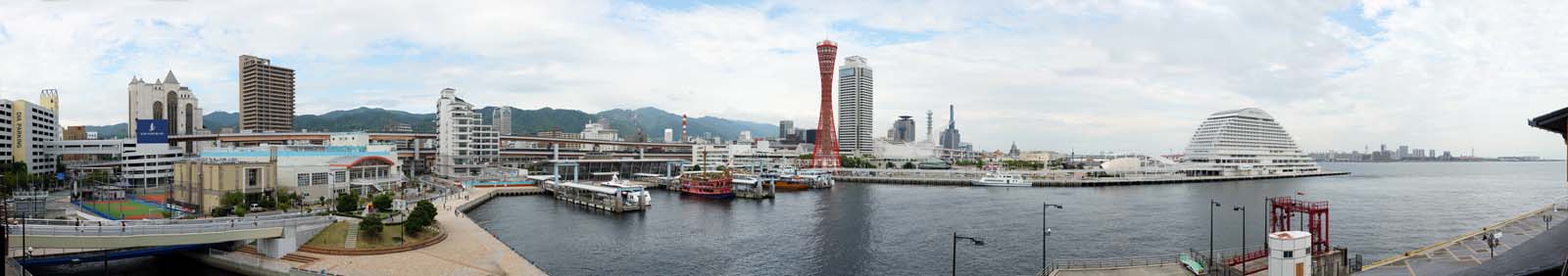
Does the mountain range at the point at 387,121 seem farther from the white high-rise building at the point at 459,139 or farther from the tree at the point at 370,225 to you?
the tree at the point at 370,225

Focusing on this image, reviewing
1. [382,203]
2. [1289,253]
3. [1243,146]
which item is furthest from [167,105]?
[1243,146]

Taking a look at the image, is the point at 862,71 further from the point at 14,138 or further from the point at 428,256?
the point at 428,256

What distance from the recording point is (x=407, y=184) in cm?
3581

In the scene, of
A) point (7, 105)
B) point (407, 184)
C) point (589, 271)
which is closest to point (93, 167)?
point (7, 105)

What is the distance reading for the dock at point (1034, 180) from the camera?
46.8m

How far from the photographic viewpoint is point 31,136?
105 feet

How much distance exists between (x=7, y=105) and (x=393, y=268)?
29969mm

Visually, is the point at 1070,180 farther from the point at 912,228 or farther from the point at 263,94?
the point at 263,94

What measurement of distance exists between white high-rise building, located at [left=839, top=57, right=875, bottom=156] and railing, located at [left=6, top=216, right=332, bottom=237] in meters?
89.4

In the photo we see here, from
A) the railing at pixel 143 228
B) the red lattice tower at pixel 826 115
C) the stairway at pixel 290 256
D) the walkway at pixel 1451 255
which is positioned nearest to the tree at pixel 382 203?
the railing at pixel 143 228

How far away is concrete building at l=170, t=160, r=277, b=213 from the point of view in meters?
22.6

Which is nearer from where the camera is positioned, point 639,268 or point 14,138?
point 639,268

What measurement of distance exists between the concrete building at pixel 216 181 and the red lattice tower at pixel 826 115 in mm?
32436

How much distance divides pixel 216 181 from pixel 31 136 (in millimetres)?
17856
